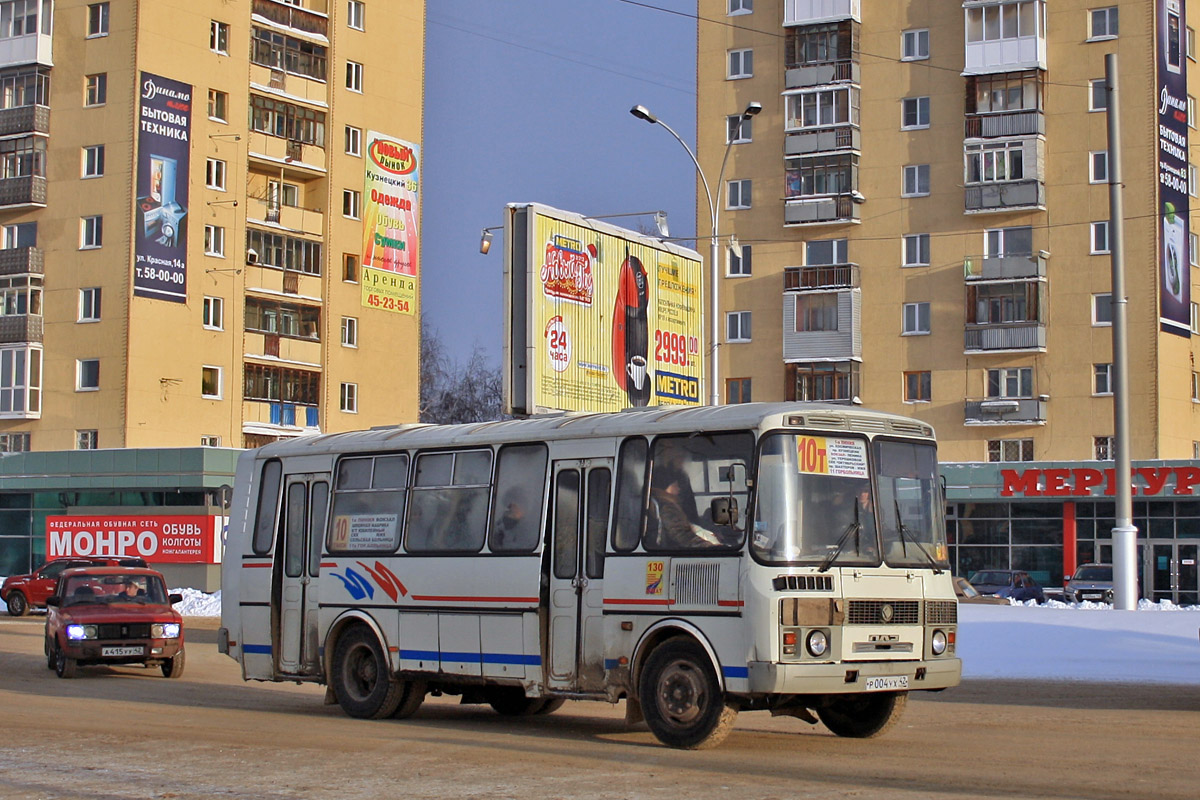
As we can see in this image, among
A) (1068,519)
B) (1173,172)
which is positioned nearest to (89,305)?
(1068,519)

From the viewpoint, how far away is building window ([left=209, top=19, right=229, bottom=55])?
5966 centimetres

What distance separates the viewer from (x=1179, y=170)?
5728 centimetres

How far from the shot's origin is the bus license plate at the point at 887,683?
44.5 feet

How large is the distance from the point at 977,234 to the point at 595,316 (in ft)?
102

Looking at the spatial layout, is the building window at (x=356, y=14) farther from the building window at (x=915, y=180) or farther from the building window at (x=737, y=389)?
the building window at (x=915, y=180)

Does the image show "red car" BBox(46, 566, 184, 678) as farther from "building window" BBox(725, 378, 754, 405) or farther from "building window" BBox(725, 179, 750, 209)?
"building window" BBox(725, 179, 750, 209)

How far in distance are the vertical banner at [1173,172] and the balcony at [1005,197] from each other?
13.5ft

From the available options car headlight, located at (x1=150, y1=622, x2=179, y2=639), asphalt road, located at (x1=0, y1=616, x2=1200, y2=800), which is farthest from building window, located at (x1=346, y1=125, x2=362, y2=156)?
asphalt road, located at (x1=0, y1=616, x2=1200, y2=800)

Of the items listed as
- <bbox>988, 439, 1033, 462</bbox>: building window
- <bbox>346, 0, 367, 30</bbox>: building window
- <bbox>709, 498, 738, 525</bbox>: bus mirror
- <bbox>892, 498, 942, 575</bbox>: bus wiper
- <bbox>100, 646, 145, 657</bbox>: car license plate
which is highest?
<bbox>346, 0, 367, 30</bbox>: building window

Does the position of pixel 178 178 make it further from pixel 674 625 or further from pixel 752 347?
pixel 674 625

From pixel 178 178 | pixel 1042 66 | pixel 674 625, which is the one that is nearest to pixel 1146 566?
pixel 1042 66

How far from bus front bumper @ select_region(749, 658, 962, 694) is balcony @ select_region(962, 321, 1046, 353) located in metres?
45.4

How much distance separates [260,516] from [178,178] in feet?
138

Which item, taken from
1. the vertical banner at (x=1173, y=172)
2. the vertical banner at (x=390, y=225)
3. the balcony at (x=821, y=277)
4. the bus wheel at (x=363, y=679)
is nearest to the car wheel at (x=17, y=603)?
the vertical banner at (x=390, y=225)
